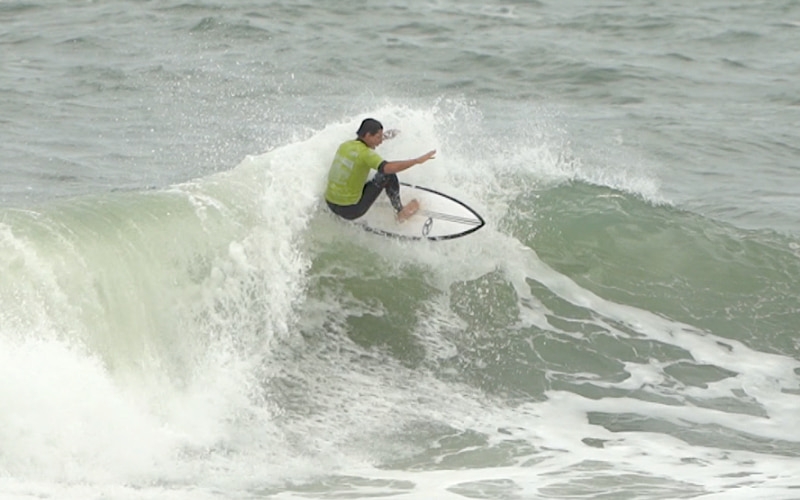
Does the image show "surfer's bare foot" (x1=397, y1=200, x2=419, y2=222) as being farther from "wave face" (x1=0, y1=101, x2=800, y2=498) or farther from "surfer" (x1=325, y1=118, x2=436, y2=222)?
"wave face" (x1=0, y1=101, x2=800, y2=498)

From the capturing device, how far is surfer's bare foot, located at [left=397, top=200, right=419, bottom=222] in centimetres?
1205

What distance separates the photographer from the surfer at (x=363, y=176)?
11406mm

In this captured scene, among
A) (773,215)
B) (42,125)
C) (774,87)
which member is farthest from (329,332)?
(774,87)

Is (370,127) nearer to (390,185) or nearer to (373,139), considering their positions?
(373,139)

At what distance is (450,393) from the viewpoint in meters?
11.0

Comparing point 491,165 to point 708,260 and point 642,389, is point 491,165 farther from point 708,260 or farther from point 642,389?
point 642,389

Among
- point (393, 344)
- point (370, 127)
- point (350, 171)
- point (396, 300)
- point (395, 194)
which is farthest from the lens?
point (396, 300)

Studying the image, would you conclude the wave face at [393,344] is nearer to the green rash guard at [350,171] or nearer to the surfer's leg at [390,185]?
the green rash guard at [350,171]

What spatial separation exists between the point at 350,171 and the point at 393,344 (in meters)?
1.64

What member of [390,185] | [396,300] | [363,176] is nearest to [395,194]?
[390,185]

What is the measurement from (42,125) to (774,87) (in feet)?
38.6

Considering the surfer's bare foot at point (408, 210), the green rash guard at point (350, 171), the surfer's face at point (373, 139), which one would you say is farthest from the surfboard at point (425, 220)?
the surfer's face at point (373, 139)

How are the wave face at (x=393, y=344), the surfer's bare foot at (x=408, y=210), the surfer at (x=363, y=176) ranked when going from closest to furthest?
the wave face at (x=393, y=344) → the surfer at (x=363, y=176) → the surfer's bare foot at (x=408, y=210)

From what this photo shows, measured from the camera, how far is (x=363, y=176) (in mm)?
11656
